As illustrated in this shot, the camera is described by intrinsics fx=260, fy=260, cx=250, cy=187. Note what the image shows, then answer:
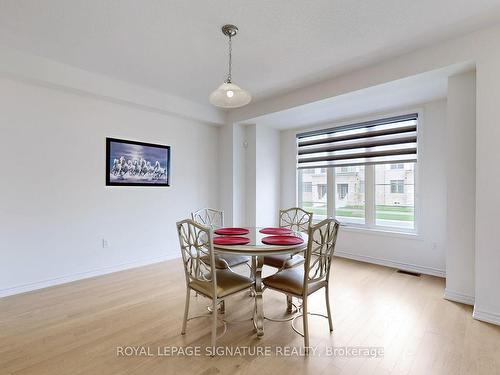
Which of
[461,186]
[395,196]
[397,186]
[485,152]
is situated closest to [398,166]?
[397,186]

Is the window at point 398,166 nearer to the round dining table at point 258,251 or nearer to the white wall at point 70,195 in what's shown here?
the round dining table at point 258,251

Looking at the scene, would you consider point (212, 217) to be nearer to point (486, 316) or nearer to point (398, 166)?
point (398, 166)

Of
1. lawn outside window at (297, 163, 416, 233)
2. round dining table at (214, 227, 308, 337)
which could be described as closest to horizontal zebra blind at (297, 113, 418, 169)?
lawn outside window at (297, 163, 416, 233)

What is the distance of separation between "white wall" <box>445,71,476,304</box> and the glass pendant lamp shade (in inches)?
87.7

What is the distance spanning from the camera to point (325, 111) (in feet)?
13.5

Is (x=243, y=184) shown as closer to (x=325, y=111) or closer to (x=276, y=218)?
(x=276, y=218)

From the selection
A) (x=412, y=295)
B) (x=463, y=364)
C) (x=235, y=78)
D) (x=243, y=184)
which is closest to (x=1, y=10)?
(x=235, y=78)

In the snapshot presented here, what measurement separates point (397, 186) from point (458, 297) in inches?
69.8

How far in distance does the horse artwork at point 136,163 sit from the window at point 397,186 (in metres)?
Answer: 3.62

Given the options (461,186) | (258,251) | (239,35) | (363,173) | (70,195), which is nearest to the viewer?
(258,251)

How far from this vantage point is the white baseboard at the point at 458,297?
2.64 metres

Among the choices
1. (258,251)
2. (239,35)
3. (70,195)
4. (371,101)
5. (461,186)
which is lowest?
(258,251)

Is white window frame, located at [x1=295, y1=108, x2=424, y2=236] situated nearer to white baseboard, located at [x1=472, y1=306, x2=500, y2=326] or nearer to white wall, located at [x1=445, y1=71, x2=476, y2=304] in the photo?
white wall, located at [x1=445, y1=71, x2=476, y2=304]

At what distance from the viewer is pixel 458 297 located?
2723 mm
